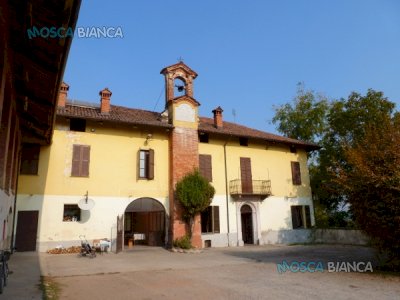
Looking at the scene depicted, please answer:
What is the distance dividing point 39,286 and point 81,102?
13677 mm

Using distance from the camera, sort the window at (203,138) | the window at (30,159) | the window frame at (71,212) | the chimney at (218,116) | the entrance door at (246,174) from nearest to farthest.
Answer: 1. the window at (30,159)
2. the window frame at (71,212)
3. the window at (203,138)
4. the entrance door at (246,174)
5. the chimney at (218,116)

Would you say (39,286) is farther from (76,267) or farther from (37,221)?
(37,221)

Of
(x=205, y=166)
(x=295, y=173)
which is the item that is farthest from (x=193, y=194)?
(x=295, y=173)

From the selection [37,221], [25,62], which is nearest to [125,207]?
[37,221]

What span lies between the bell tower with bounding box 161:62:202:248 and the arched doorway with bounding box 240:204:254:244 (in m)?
4.03

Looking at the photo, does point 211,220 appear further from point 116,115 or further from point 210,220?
point 116,115

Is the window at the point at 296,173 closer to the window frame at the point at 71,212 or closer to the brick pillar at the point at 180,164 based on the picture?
the brick pillar at the point at 180,164

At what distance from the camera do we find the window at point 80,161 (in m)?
15.7

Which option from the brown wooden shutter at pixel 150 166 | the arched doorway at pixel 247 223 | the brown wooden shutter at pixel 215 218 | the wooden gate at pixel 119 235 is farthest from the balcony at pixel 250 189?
the wooden gate at pixel 119 235

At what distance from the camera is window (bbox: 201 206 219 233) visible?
18578mm

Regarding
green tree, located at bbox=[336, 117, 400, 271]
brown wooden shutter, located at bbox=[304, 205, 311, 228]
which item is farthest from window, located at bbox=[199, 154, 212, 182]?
green tree, located at bbox=[336, 117, 400, 271]

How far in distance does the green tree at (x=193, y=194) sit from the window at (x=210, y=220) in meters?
2.11

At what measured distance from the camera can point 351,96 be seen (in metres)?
22.9

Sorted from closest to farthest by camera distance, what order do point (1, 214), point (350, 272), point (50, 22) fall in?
point (50, 22) → point (1, 214) → point (350, 272)
